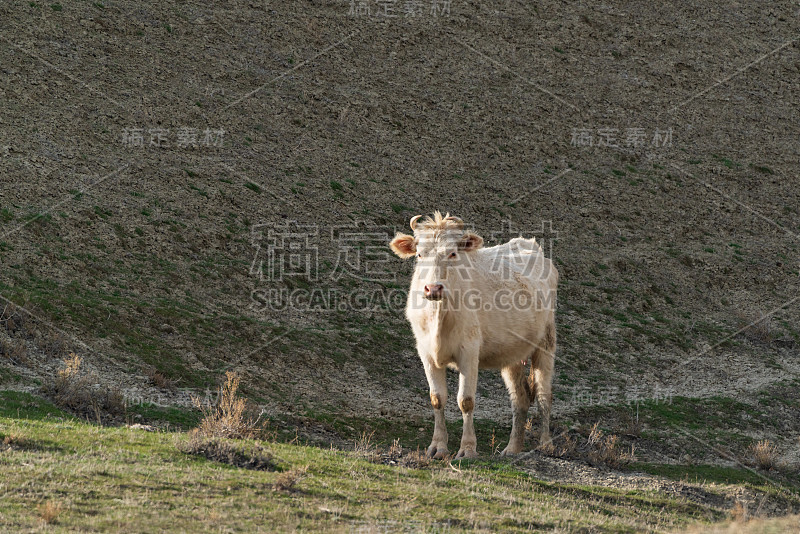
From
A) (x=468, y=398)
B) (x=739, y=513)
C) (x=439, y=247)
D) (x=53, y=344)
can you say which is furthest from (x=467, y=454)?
(x=53, y=344)

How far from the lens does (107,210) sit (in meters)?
22.7

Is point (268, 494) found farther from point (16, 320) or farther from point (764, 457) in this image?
point (764, 457)

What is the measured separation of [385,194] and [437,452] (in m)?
16.2

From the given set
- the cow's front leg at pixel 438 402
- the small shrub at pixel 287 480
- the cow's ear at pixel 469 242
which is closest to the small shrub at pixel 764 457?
the cow's front leg at pixel 438 402

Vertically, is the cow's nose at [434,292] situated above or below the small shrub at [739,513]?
above

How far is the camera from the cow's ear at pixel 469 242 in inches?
516

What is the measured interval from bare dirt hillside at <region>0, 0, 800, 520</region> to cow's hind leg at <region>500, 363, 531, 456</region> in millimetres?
2098

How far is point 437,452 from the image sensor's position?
43.6 ft

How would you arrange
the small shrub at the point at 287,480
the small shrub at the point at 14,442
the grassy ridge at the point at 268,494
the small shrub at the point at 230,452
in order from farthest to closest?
the small shrub at the point at 230,452
the small shrub at the point at 14,442
the small shrub at the point at 287,480
the grassy ridge at the point at 268,494

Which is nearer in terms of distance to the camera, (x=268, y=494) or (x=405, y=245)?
(x=268, y=494)

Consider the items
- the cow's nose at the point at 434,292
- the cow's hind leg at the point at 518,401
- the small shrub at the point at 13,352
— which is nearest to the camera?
the cow's nose at the point at 434,292

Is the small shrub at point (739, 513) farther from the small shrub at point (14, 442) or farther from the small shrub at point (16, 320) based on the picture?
the small shrub at point (16, 320)

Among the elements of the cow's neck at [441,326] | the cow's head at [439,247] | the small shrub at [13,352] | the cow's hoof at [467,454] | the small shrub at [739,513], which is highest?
the cow's head at [439,247]

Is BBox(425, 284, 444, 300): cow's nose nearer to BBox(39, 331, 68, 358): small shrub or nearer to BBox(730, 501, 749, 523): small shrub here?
BBox(730, 501, 749, 523): small shrub
